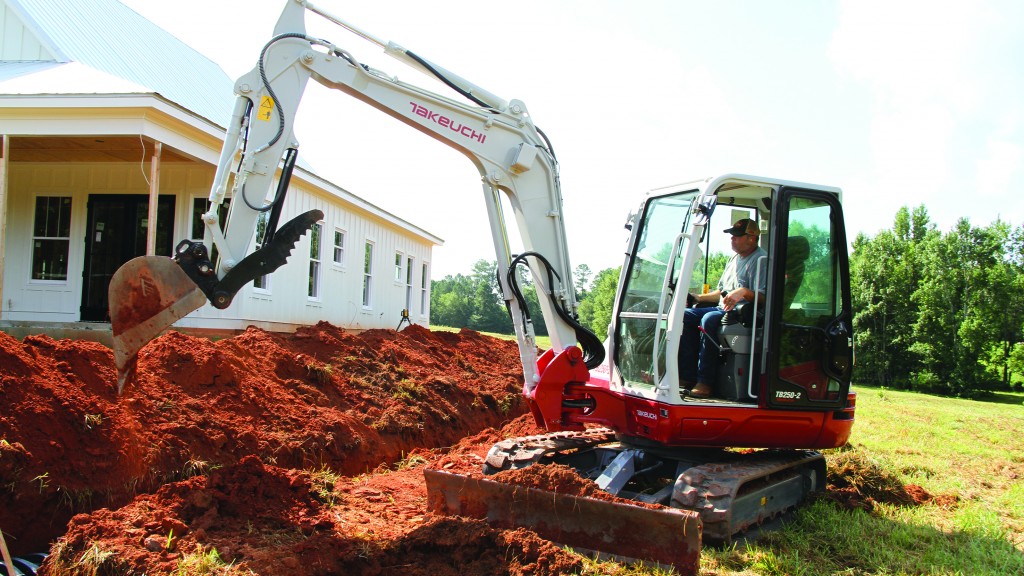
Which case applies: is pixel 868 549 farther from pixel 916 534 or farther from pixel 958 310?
pixel 958 310

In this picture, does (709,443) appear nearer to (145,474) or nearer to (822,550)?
(822,550)

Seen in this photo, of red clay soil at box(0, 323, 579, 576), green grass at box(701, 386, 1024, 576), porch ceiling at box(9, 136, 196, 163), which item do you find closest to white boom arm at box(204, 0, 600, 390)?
red clay soil at box(0, 323, 579, 576)

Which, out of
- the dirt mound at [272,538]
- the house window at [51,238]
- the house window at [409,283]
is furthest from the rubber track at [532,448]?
the house window at [409,283]

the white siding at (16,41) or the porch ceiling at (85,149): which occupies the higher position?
the white siding at (16,41)

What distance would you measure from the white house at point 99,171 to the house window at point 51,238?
0.06ft

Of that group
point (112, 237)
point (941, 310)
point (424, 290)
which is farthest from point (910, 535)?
point (941, 310)

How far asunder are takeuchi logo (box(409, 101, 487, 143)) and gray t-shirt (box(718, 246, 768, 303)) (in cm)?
227

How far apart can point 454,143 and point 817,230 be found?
298 cm

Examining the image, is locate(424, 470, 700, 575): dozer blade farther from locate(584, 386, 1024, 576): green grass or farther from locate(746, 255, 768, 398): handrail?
locate(746, 255, 768, 398): handrail

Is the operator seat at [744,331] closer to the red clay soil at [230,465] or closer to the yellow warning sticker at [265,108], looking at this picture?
the red clay soil at [230,465]

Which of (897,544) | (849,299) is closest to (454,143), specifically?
(849,299)

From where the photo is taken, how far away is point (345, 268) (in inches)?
653

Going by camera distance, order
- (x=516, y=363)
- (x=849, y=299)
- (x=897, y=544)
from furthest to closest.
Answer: (x=516, y=363) → (x=849, y=299) → (x=897, y=544)

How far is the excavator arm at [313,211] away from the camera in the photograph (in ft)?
15.1
